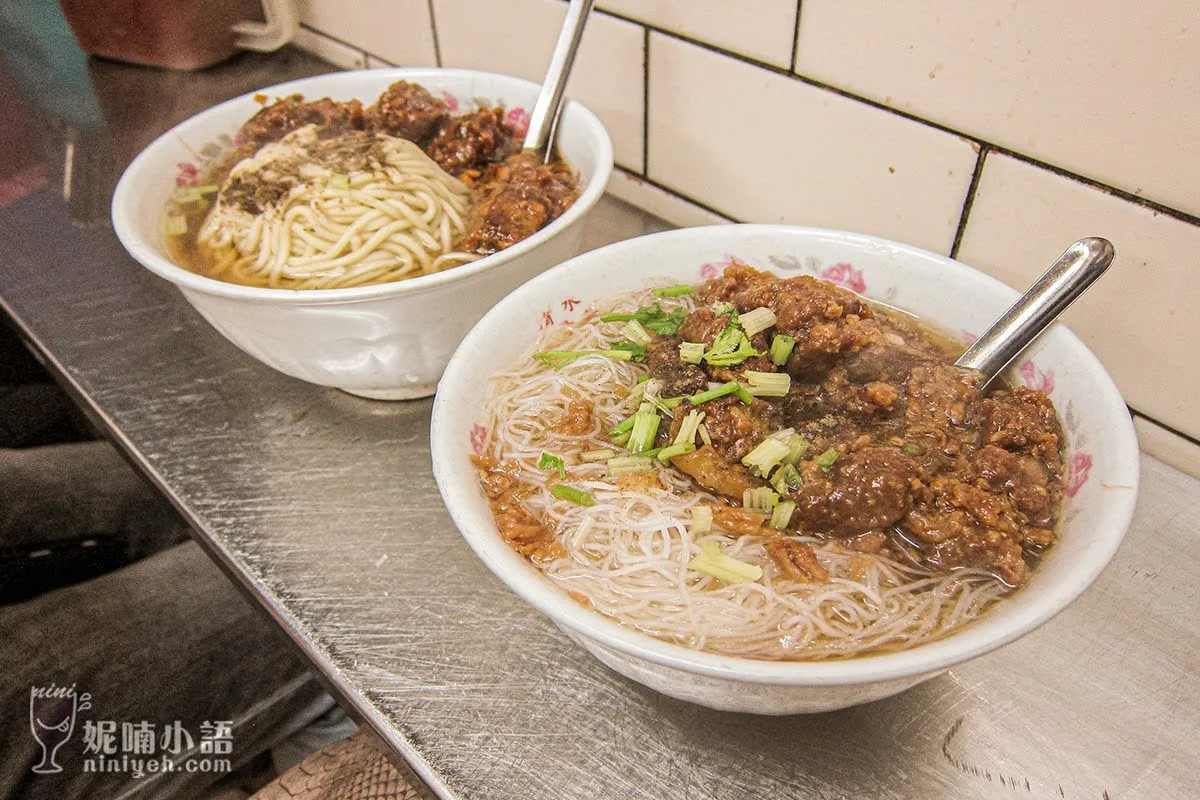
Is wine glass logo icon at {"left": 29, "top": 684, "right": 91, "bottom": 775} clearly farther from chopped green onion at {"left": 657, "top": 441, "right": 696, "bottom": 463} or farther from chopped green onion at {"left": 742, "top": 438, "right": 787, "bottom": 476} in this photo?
chopped green onion at {"left": 742, "top": 438, "right": 787, "bottom": 476}

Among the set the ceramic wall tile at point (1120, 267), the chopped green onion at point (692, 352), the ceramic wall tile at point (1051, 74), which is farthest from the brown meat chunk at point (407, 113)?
the ceramic wall tile at point (1120, 267)

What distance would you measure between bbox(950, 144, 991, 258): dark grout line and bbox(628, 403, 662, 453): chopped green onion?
2.49ft

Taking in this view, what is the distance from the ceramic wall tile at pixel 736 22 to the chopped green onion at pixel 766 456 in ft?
3.02

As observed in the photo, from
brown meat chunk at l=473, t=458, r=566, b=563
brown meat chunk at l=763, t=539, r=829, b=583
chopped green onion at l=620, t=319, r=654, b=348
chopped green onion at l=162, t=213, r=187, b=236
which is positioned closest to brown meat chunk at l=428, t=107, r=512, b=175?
chopped green onion at l=162, t=213, r=187, b=236

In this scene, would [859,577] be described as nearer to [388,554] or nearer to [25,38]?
[388,554]

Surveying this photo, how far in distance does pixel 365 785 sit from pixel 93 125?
2.72 metres

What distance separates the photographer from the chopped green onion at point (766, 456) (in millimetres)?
1167

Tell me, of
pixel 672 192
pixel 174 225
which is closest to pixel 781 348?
pixel 672 192

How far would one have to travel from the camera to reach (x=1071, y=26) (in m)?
1.24

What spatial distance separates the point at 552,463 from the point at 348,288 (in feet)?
1.66

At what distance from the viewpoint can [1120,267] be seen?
1356 mm

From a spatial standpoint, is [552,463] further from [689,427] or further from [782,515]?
[782,515]

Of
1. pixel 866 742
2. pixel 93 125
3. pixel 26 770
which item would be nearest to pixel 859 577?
pixel 866 742

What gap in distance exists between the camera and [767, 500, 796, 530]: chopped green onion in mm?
1141
